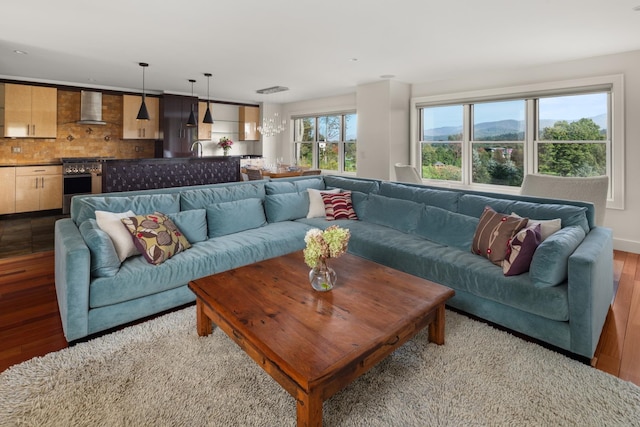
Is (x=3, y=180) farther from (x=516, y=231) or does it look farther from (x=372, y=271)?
(x=516, y=231)

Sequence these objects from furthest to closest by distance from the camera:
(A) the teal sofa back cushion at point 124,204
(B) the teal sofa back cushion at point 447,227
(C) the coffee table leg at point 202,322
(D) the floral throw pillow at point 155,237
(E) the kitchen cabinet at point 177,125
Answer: (E) the kitchen cabinet at point 177,125 → (B) the teal sofa back cushion at point 447,227 → (A) the teal sofa back cushion at point 124,204 → (D) the floral throw pillow at point 155,237 → (C) the coffee table leg at point 202,322

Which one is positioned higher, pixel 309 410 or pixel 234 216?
pixel 234 216

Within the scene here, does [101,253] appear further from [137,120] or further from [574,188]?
[137,120]

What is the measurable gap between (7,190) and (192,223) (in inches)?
208

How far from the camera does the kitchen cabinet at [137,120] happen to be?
7438 mm

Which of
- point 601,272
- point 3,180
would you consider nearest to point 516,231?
point 601,272

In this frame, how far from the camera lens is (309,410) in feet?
4.60

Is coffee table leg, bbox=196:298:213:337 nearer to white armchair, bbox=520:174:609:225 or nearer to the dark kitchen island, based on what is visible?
white armchair, bbox=520:174:609:225

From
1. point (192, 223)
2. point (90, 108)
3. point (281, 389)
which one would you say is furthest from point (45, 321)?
point (90, 108)

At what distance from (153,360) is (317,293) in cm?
106

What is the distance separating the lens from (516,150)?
547cm

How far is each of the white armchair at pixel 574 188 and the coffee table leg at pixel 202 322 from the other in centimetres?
352

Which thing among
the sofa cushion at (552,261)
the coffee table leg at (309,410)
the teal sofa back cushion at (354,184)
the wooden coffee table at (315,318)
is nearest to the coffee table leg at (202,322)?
the wooden coffee table at (315,318)

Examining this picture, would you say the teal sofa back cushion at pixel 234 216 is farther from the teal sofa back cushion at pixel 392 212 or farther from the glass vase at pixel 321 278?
the glass vase at pixel 321 278
